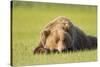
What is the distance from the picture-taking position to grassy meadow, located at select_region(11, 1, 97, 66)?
229 centimetres

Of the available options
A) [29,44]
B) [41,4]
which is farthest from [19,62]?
[41,4]

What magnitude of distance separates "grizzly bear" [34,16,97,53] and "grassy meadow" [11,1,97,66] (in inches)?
2.2

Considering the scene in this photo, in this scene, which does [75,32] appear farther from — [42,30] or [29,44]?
[29,44]

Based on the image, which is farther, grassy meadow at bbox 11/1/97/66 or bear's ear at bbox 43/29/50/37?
bear's ear at bbox 43/29/50/37

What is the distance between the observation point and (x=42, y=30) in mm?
2398

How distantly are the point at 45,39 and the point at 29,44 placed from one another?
0.70 ft

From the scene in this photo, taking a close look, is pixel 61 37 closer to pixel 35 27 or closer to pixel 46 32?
pixel 46 32

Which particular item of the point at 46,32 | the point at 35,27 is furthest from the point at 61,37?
the point at 35,27

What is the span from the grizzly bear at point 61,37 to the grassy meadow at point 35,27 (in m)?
0.05

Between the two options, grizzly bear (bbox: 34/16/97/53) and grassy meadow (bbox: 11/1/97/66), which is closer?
grassy meadow (bbox: 11/1/97/66)

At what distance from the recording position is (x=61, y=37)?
2.47 m

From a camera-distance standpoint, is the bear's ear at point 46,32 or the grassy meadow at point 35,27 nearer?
the grassy meadow at point 35,27

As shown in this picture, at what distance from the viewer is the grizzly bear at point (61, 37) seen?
7.91ft

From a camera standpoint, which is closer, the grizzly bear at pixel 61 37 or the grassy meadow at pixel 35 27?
the grassy meadow at pixel 35 27
